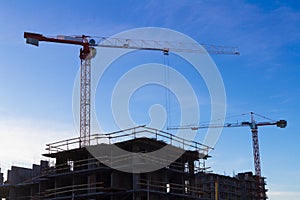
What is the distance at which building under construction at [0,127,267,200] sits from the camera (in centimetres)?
4712

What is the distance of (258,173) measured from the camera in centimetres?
13725

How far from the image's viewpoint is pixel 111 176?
4725 cm

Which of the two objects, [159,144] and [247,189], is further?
[247,189]

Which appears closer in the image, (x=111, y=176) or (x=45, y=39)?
(x=111, y=176)

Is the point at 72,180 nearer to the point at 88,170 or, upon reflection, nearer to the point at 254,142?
the point at 88,170

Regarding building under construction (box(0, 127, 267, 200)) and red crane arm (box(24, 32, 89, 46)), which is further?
red crane arm (box(24, 32, 89, 46))

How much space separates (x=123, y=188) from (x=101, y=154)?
170 inches

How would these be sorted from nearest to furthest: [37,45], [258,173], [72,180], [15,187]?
[72,180] → [15,187] → [37,45] → [258,173]

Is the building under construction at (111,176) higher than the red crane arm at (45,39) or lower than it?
lower

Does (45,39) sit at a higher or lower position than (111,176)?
higher

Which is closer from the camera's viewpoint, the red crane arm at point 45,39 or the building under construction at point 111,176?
the building under construction at point 111,176

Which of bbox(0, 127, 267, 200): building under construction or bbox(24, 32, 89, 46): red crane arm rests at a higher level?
bbox(24, 32, 89, 46): red crane arm

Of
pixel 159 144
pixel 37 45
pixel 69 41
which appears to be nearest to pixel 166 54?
pixel 69 41

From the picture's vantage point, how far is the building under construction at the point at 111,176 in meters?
47.1
